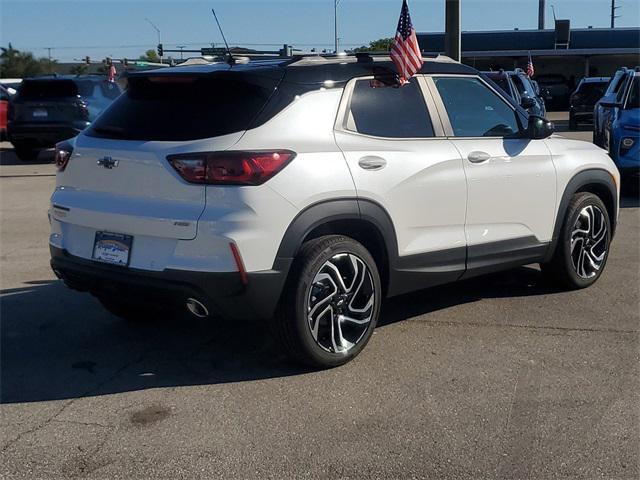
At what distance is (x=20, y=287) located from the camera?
6.88 metres

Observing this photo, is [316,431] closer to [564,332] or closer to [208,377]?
[208,377]

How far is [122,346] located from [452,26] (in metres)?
7.88

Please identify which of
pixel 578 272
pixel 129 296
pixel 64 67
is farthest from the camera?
pixel 64 67

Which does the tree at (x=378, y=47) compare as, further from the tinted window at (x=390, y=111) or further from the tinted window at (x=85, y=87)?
the tinted window at (x=85, y=87)

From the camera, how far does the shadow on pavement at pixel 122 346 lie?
188 inches

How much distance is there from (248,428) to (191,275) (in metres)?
0.85

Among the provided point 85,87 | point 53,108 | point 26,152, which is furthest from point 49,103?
point 26,152

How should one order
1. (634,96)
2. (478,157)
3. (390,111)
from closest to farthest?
1. (390,111)
2. (478,157)
3. (634,96)

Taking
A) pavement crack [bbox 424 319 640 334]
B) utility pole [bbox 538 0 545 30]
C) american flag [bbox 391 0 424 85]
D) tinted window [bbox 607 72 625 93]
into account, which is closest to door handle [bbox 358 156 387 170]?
american flag [bbox 391 0 424 85]

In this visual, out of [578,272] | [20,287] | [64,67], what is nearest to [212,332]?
[20,287]

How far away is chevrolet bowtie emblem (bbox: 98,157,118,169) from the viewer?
184 inches

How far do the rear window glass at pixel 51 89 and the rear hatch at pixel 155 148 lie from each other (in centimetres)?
1204

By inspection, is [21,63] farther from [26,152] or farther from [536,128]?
[536,128]

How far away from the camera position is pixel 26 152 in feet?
57.1
